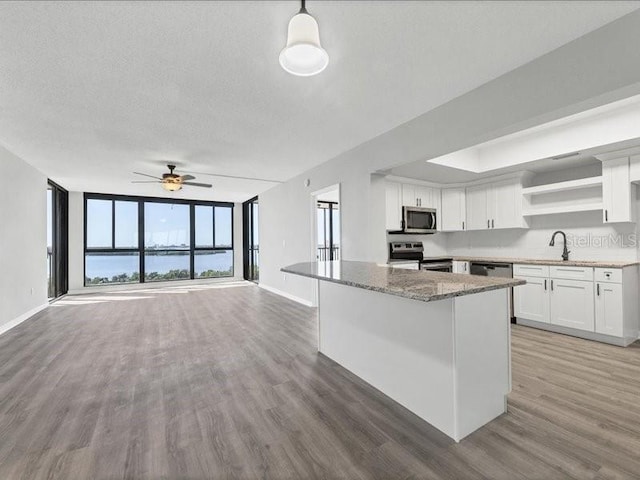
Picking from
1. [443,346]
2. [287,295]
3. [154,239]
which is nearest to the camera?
[443,346]

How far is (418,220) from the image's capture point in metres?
4.91

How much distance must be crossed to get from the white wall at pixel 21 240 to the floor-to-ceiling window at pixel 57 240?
4.42 ft

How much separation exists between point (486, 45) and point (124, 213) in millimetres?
8776

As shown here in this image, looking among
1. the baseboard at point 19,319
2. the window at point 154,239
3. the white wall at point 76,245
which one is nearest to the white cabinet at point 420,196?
the baseboard at point 19,319

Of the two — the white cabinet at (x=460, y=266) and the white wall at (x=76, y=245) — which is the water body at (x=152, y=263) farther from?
the white cabinet at (x=460, y=266)

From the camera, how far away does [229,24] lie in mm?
1776

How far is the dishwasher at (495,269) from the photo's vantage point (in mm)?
4125

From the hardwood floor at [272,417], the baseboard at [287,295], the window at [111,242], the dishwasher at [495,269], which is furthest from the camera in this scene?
the window at [111,242]

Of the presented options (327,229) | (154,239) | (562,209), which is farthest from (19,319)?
(562,209)

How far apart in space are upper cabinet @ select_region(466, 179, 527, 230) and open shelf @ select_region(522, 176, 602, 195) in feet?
0.54

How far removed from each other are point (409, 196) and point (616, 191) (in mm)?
2462

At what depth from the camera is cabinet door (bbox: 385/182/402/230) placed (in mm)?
4664

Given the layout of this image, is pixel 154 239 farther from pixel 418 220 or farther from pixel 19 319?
pixel 418 220

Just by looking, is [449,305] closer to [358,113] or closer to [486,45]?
[486,45]
